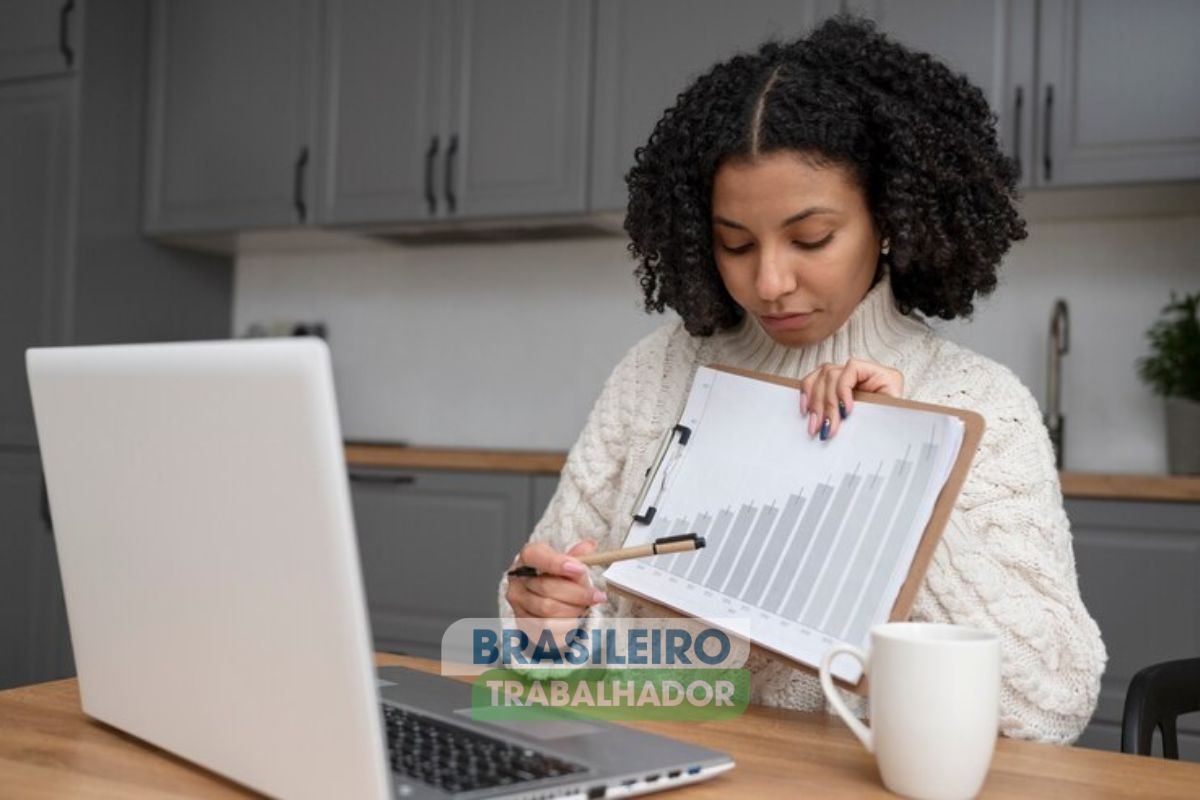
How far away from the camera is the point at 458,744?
0.70 meters

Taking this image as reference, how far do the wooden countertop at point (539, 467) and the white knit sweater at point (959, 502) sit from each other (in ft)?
3.35

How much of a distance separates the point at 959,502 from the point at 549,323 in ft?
6.97

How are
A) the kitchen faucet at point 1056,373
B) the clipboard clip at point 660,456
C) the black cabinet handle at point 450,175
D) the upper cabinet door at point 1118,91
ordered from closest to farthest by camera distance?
the clipboard clip at point 660,456
the upper cabinet door at point 1118,91
the kitchen faucet at point 1056,373
the black cabinet handle at point 450,175

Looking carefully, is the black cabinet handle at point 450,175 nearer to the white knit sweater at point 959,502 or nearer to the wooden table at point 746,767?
the white knit sweater at point 959,502

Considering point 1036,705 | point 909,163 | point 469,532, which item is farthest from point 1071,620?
point 469,532

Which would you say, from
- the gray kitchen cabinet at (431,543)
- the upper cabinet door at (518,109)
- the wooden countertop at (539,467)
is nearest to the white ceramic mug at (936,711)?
the wooden countertop at (539,467)

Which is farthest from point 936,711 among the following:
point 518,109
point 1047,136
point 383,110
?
point 383,110

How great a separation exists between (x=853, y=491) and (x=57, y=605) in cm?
274

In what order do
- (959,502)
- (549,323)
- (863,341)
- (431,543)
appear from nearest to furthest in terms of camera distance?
(959,502), (863,341), (431,543), (549,323)

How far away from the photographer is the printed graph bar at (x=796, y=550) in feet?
2.96

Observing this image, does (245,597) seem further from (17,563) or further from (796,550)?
(17,563)

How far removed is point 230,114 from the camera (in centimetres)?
318

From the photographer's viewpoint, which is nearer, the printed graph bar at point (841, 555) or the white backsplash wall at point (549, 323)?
the printed graph bar at point (841, 555)

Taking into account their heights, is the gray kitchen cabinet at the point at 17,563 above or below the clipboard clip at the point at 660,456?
below
